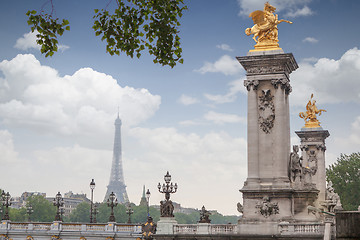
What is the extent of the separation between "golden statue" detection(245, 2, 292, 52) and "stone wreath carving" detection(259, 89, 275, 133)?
309 cm

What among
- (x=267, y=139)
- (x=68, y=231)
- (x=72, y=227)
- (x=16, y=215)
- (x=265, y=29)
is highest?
(x=265, y=29)

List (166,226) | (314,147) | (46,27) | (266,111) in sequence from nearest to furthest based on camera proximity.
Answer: (46,27) → (166,226) → (266,111) → (314,147)

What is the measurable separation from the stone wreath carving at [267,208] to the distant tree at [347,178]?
38.2 m

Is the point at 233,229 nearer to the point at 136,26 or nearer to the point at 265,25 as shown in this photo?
the point at 265,25

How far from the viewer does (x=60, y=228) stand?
57438mm

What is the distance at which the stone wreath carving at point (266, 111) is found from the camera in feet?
129

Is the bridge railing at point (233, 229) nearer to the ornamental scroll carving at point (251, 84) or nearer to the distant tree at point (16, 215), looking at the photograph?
the ornamental scroll carving at point (251, 84)

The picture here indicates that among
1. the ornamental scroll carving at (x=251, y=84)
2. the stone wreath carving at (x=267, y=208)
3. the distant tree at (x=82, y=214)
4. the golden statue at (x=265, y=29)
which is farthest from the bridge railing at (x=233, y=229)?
the distant tree at (x=82, y=214)

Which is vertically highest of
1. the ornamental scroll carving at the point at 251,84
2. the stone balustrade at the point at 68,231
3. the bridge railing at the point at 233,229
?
the ornamental scroll carving at the point at 251,84

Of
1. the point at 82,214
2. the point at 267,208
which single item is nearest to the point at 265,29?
the point at 267,208

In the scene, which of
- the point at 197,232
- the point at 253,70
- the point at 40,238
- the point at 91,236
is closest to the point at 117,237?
the point at 91,236

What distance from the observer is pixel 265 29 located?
133ft

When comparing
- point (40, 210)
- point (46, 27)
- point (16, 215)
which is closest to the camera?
point (46, 27)

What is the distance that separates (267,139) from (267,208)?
4430 millimetres
